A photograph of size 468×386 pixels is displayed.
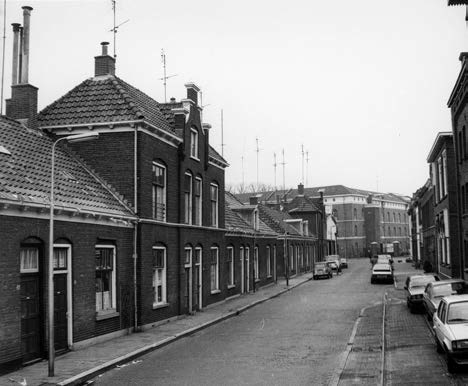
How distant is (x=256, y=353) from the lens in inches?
593

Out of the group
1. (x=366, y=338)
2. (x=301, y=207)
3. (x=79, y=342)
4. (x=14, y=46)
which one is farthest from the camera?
(x=301, y=207)

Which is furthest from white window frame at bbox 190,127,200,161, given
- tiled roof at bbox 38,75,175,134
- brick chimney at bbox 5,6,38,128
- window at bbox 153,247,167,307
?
brick chimney at bbox 5,6,38,128

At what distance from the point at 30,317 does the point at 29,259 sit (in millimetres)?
1409

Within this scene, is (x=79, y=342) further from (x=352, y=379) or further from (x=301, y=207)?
(x=301, y=207)

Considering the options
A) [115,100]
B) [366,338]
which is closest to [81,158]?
[115,100]

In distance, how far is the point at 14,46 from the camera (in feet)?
61.6

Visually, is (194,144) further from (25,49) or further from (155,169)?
(25,49)

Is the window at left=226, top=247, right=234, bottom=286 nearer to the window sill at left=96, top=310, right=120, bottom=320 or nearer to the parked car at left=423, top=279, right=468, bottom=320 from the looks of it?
the parked car at left=423, top=279, right=468, bottom=320

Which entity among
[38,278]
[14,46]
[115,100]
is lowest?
[38,278]

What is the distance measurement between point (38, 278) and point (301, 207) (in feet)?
191

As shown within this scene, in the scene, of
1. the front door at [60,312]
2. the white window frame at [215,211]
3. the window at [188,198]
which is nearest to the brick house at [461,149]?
the white window frame at [215,211]

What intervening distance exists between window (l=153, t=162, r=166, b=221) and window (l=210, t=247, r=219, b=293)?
22.2ft

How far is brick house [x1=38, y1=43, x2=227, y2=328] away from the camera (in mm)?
18938

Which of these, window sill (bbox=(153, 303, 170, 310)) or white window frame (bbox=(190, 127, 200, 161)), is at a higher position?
white window frame (bbox=(190, 127, 200, 161))
